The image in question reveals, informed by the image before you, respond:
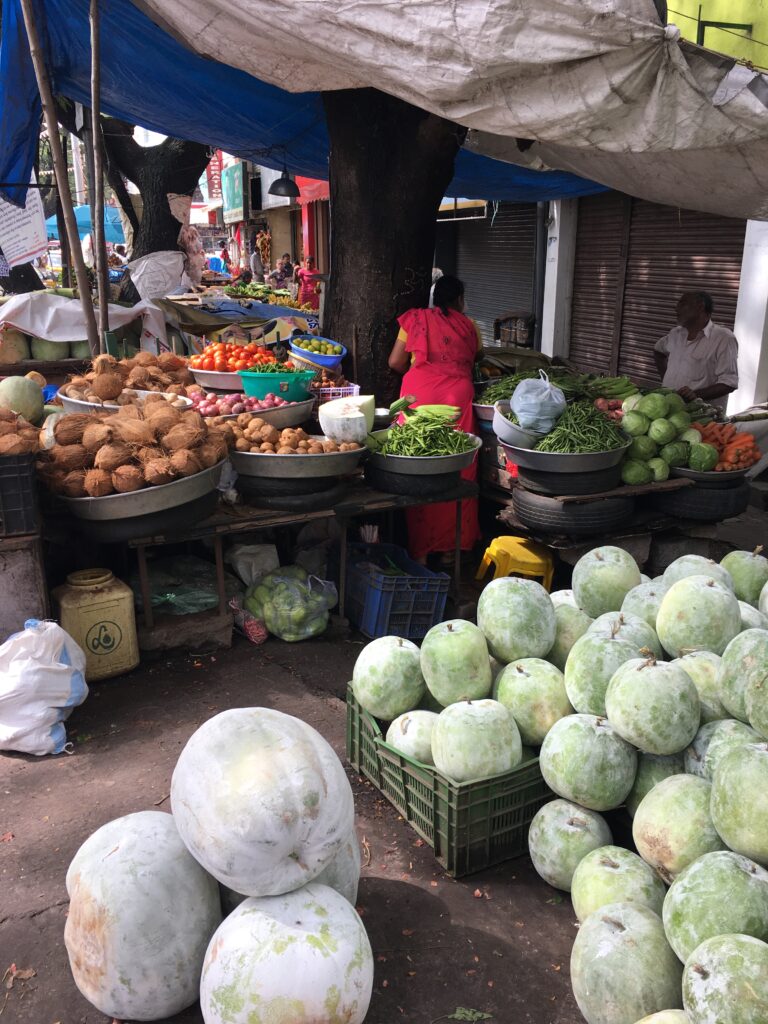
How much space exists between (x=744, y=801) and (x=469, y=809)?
37.4 inches

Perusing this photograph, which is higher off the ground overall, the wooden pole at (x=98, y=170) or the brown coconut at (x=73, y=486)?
the wooden pole at (x=98, y=170)

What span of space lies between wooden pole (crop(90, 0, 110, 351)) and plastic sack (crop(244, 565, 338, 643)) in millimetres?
2487

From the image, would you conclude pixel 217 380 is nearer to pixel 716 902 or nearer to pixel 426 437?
pixel 426 437

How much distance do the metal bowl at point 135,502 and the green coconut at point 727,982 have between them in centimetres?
304

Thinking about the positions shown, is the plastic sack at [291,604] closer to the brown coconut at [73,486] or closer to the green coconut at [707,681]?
the brown coconut at [73,486]

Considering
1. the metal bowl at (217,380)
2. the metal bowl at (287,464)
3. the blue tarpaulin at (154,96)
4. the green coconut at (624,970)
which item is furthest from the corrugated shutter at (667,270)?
the green coconut at (624,970)

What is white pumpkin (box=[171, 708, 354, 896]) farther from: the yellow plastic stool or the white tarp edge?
the white tarp edge

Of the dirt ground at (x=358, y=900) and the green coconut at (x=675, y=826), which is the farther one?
the dirt ground at (x=358, y=900)

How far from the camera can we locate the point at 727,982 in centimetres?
174

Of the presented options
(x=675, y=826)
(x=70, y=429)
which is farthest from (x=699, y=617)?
(x=70, y=429)

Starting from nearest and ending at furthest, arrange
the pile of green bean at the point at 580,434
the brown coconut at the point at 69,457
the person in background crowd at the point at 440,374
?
the brown coconut at the point at 69,457 < the pile of green bean at the point at 580,434 < the person in background crowd at the point at 440,374

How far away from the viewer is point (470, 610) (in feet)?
17.6

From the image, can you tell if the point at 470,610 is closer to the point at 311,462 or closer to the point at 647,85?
the point at 311,462

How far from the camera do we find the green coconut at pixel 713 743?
2359 millimetres
